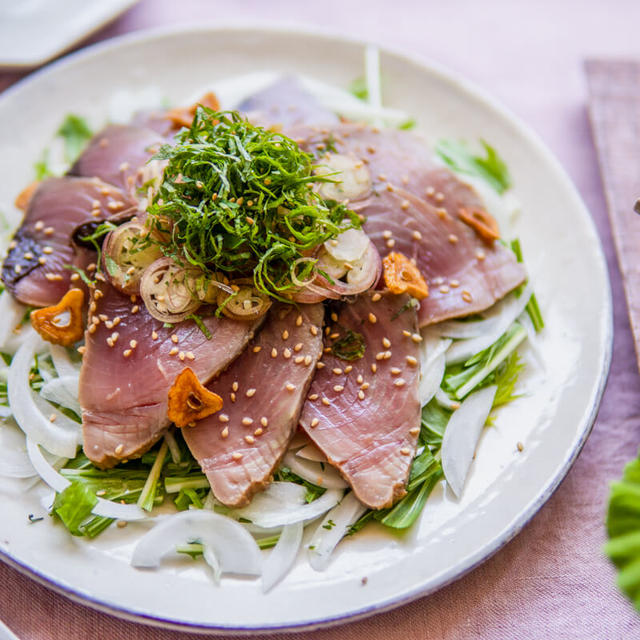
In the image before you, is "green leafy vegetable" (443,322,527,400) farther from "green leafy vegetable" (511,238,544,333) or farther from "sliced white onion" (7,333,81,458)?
"sliced white onion" (7,333,81,458)

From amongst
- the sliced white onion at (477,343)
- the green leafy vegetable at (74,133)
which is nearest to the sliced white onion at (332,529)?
the sliced white onion at (477,343)

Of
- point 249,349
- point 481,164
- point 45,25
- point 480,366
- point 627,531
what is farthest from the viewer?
point 45,25

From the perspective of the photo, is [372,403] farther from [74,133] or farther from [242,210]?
[74,133]

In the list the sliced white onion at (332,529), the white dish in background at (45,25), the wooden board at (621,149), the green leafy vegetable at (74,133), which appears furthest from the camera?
the white dish in background at (45,25)

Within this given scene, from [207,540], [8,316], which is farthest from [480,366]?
[8,316]

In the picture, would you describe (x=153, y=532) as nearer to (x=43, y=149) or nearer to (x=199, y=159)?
(x=199, y=159)

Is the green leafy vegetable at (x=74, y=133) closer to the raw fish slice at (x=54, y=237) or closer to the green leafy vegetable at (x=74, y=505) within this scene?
the raw fish slice at (x=54, y=237)
